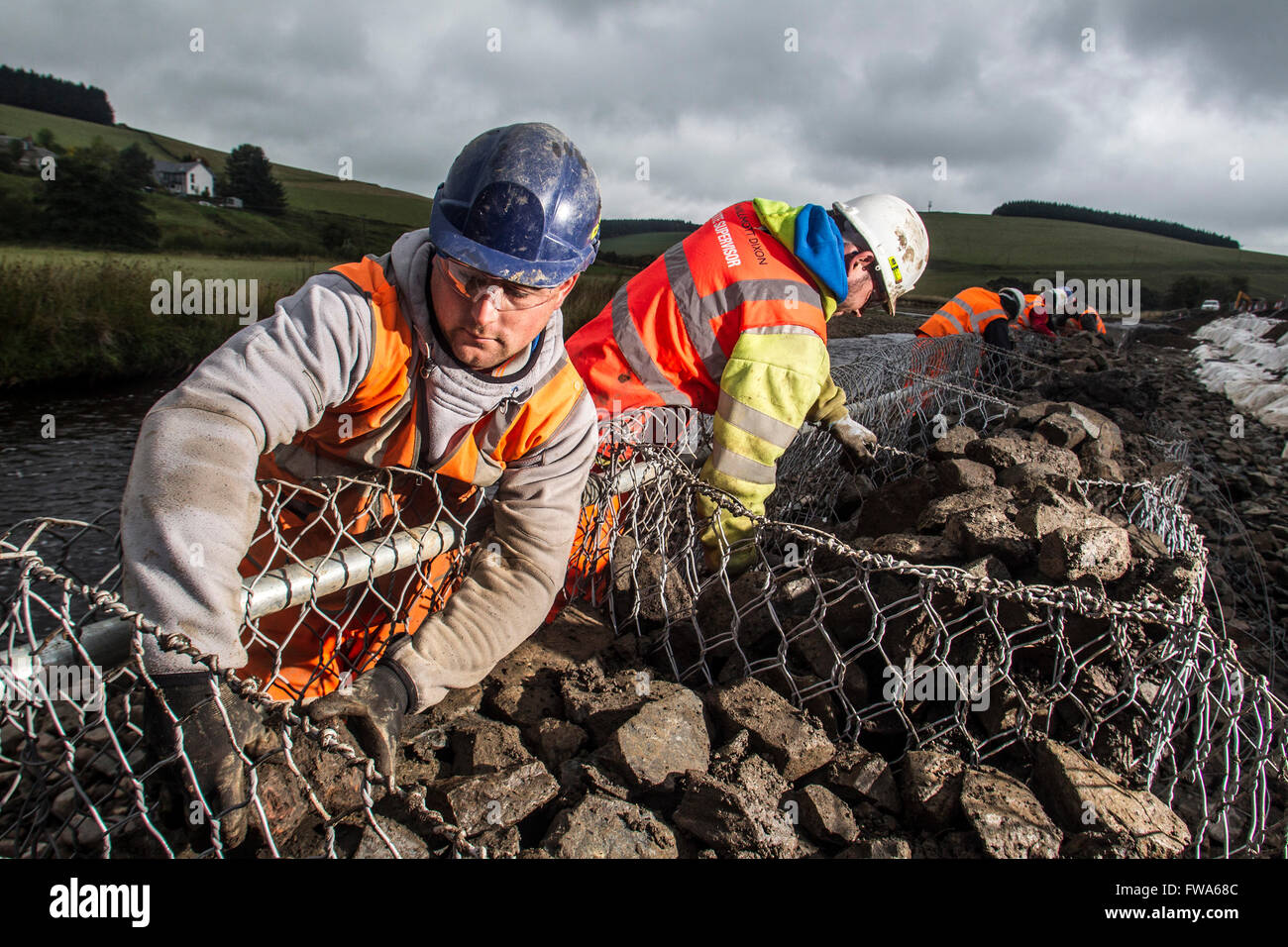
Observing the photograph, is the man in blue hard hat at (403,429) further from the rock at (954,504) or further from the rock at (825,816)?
the rock at (954,504)

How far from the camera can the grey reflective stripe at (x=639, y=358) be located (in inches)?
141

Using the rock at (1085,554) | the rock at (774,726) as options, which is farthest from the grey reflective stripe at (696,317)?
the rock at (774,726)

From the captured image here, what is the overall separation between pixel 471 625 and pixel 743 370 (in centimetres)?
163

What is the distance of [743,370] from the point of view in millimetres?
3248

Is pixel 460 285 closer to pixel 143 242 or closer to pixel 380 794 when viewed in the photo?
pixel 380 794

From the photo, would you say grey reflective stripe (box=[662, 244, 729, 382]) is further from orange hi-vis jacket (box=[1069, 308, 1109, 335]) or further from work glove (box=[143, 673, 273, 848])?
orange hi-vis jacket (box=[1069, 308, 1109, 335])

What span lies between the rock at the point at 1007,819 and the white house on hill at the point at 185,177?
3782 centimetres

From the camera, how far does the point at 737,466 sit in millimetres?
3252

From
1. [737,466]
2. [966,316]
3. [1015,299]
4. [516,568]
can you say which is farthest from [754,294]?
[1015,299]

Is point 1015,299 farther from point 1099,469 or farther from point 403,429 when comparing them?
point 403,429

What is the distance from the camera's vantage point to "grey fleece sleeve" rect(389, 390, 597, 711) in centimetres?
214

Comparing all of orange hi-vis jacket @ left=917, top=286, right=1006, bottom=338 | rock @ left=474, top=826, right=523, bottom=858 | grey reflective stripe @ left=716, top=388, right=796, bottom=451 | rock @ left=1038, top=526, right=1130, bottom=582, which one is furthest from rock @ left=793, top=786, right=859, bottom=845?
orange hi-vis jacket @ left=917, top=286, right=1006, bottom=338

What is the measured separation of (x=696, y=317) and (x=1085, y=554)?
1.85 meters

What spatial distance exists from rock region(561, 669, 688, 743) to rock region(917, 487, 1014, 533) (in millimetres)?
1327
